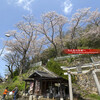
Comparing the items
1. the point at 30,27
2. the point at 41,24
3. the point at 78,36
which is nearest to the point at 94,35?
the point at 78,36

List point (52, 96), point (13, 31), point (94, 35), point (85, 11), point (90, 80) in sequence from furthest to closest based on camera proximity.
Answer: point (13, 31) → point (94, 35) → point (85, 11) → point (90, 80) → point (52, 96)

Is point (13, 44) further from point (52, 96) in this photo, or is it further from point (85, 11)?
point (85, 11)

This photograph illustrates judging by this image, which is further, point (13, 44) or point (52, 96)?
point (13, 44)

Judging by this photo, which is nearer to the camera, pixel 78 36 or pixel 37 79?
pixel 37 79

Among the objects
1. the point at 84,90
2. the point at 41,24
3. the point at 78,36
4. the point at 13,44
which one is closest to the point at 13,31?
the point at 13,44

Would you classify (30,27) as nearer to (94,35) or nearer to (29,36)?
(29,36)

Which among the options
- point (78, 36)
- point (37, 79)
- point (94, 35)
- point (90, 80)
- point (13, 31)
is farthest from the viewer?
point (78, 36)

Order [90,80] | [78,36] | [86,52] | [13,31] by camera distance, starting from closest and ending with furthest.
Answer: [90,80] < [86,52] < [13,31] < [78,36]

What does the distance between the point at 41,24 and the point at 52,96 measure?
14964 mm

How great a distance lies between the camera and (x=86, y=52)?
15289 millimetres

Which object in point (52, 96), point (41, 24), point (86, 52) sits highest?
point (41, 24)

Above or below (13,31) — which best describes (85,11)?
above

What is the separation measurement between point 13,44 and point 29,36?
194 inches

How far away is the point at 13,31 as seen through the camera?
782 inches
